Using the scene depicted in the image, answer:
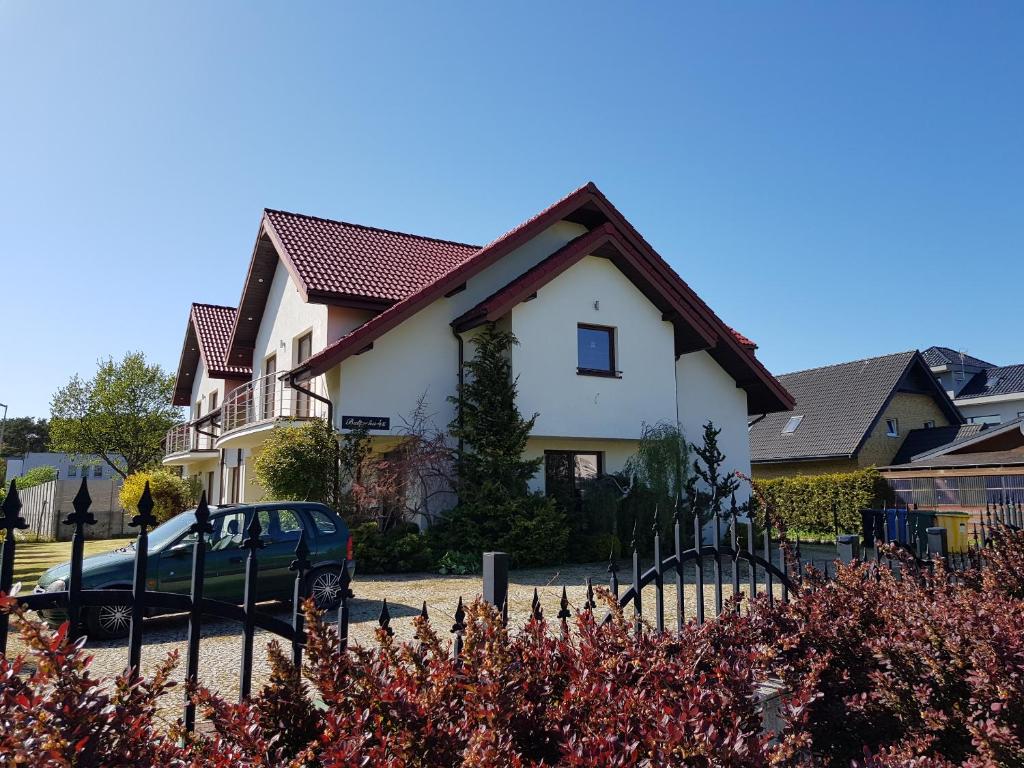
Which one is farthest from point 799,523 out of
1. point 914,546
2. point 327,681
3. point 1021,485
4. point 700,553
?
point 327,681

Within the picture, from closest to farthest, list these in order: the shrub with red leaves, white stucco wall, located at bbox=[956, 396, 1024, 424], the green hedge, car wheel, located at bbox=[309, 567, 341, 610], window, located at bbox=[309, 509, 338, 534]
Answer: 1. the shrub with red leaves
2. car wheel, located at bbox=[309, 567, 341, 610]
3. window, located at bbox=[309, 509, 338, 534]
4. the green hedge
5. white stucco wall, located at bbox=[956, 396, 1024, 424]

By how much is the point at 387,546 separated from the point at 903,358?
82.9 feet

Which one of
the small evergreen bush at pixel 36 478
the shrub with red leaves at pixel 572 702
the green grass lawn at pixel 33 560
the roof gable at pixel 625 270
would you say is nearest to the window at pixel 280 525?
the green grass lawn at pixel 33 560

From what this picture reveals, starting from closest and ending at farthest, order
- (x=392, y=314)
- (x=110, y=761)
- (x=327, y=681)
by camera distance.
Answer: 1. (x=110, y=761)
2. (x=327, y=681)
3. (x=392, y=314)

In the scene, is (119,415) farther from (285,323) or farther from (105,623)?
(105,623)

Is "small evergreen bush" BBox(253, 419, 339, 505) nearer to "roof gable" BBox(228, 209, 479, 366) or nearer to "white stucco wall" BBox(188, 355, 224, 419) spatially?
"roof gable" BBox(228, 209, 479, 366)

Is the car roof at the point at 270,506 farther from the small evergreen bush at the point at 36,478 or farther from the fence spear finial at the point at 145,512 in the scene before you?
the small evergreen bush at the point at 36,478

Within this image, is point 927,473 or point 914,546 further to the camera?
point 927,473

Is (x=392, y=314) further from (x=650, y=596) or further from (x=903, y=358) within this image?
(x=903, y=358)

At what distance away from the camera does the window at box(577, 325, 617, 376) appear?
17.8 meters

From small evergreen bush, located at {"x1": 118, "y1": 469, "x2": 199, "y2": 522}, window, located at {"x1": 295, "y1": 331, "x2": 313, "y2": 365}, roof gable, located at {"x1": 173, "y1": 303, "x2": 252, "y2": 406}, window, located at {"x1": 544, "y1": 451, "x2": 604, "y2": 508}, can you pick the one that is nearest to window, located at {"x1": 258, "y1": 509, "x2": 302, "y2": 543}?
window, located at {"x1": 544, "y1": 451, "x2": 604, "y2": 508}

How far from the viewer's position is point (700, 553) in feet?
15.3

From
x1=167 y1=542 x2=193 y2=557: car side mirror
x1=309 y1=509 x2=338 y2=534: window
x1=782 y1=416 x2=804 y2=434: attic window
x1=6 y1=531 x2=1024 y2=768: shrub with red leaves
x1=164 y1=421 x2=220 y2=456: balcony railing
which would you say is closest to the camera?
x1=6 y1=531 x2=1024 y2=768: shrub with red leaves

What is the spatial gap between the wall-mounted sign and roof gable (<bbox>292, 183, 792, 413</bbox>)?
126cm
